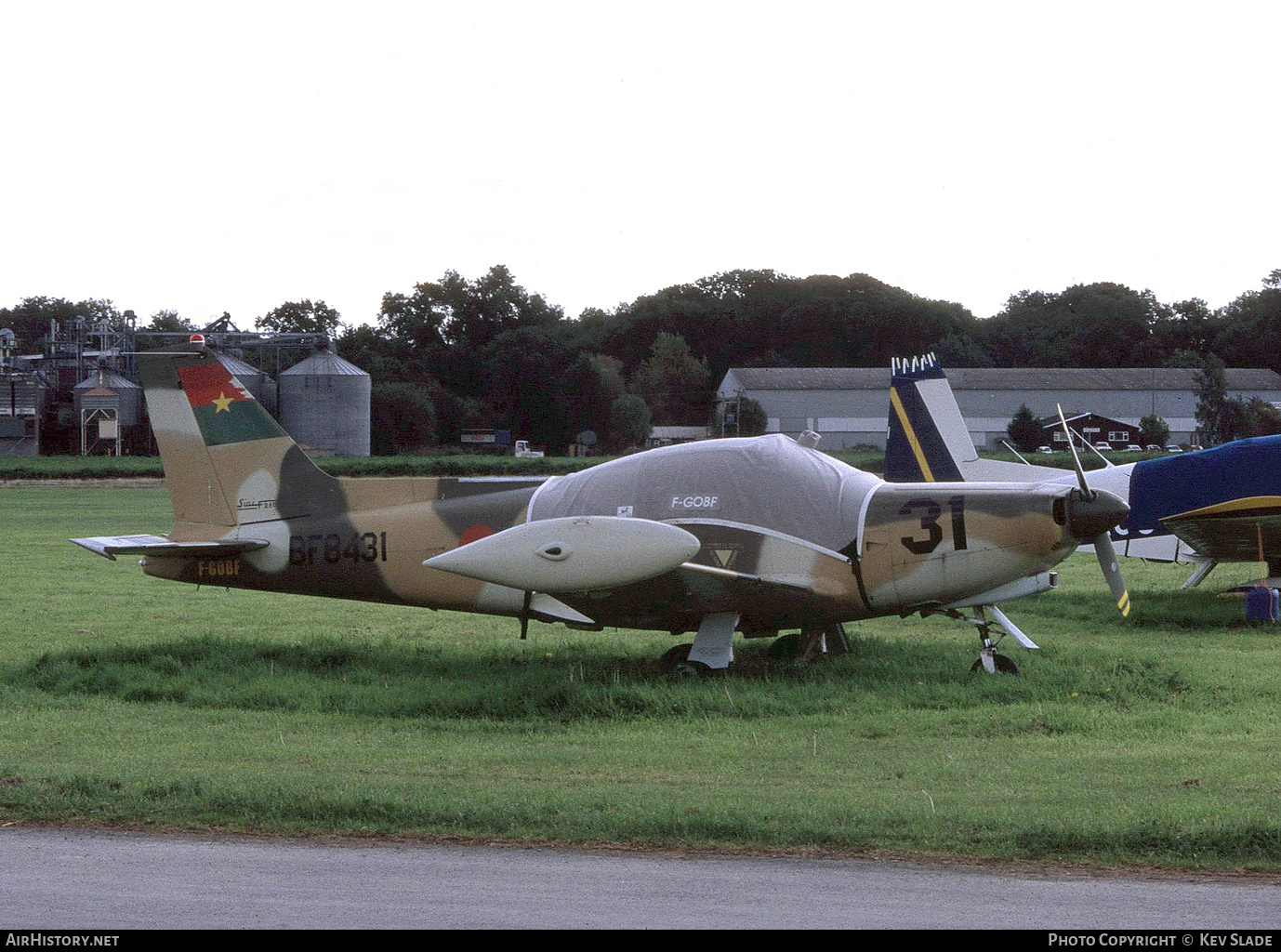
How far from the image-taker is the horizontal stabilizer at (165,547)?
11414mm

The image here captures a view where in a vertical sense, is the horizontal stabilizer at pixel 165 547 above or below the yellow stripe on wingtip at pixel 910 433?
below

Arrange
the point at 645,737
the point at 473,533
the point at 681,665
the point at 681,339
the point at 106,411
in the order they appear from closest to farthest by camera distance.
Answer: the point at 645,737, the point at 681,665, the point at 473,533, the point at 106,411, the point at 681,339

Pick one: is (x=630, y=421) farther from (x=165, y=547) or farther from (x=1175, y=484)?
(x=165, y=547)

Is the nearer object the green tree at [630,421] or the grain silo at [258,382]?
the green tree at [630,421]

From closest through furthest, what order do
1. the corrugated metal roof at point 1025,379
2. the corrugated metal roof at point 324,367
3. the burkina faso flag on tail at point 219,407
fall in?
1. the burkina faso flag on tail at point 219,407
2. the corrugated metal roof at point 1025,379
3. the corrugated metal roof at point 324,367

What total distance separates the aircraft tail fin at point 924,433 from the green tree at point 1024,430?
147ft

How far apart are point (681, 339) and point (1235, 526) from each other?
7148 centimetres

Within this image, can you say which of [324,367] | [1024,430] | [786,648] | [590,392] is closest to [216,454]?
[786,648]

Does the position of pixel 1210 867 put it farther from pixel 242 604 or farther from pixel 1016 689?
pixel 242 604

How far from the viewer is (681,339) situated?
86.5 m

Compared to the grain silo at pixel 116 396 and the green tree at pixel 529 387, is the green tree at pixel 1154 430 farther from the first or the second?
the grain silo at pixel 116 396

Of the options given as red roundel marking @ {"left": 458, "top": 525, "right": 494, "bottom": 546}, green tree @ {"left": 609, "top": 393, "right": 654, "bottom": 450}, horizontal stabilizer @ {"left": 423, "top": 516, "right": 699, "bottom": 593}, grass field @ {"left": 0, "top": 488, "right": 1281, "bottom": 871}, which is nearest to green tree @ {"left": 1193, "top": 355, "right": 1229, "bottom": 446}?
green tree @ {"left": 609, "top": 393, "right": 654, "bottom": 450}

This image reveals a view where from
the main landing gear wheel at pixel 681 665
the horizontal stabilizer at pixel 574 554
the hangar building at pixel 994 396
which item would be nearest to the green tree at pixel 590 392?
the hangar building at pixel 994 396

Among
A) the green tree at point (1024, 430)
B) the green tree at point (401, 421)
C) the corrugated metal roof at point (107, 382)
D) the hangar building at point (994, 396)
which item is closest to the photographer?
the green tree at point (1024, 430)
